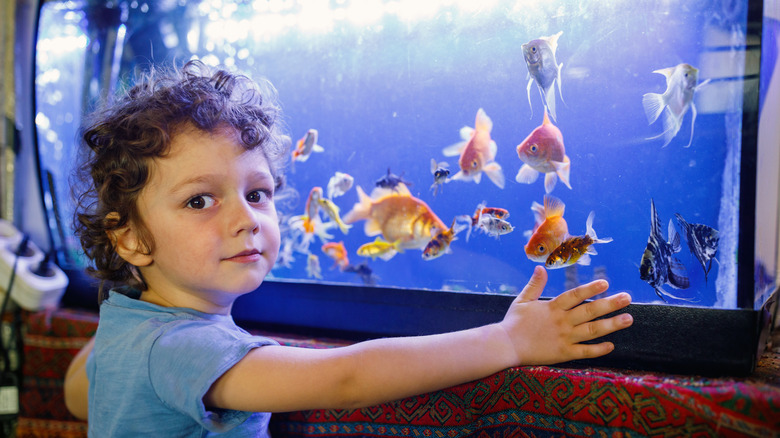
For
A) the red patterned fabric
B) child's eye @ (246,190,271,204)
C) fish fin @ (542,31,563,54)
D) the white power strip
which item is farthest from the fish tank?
the white power strip

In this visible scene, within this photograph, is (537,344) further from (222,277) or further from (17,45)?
(17,45)

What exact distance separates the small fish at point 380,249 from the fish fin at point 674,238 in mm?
498

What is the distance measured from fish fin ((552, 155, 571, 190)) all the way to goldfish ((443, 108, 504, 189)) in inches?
3.9

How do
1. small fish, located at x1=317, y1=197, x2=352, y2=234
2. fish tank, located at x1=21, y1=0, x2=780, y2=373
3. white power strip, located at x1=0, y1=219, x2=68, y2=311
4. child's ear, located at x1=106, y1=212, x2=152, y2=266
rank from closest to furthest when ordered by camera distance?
1. fish tank, located at x1=21, y1=0, x2=780, y2=373
2. child's ear, located at x1=106, y1=212, x2=152, y2=266
3. small fish, located at x1=317, y1=197, x2=352, y2=234
4. white power strip, located at x1=0, y1=219, x2=68, y2=311

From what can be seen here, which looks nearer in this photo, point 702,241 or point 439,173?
point 702,241

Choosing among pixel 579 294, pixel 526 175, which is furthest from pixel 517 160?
pixel 579 294

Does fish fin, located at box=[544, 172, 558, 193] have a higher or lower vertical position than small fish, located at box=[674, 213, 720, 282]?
higher

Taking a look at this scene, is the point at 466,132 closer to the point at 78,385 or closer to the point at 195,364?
the point at 195,364

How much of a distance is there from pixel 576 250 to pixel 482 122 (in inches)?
11.5

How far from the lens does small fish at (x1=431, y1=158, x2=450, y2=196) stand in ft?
3.23

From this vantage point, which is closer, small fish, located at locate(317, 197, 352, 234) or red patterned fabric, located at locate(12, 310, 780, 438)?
red patterned fabric, located at locate(12, 310, 780, 438)

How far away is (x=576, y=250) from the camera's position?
88 cm

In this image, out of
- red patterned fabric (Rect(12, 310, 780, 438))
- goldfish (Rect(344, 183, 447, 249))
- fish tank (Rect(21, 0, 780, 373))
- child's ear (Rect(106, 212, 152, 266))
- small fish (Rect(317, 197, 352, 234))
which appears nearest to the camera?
red patterned fabric (Rect(12, 310, 780, 438))

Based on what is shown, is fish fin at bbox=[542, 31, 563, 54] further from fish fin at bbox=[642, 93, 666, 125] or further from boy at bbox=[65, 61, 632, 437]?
boy at bbox=[65, 61, 632, 437]
